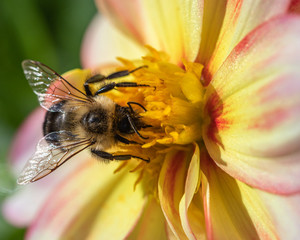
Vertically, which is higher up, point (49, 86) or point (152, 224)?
point (49, 86)

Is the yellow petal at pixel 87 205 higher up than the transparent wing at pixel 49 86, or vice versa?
the transparent wing at pixel 49 86

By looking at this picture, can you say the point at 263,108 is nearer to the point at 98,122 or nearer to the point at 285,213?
the point at 285,213

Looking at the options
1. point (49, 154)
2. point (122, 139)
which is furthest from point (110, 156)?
point (49, 154)

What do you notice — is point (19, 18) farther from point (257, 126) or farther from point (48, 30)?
point (257, 126)

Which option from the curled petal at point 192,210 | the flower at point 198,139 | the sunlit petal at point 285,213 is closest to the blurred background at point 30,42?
the flower at point 198,139

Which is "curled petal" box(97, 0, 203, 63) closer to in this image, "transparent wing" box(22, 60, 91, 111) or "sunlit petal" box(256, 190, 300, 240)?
"transparent wing" box(22, 60, 91, 111)

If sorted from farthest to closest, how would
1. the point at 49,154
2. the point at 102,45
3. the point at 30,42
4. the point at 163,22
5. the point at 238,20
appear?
the point at 30,42
the point at 102,45
the point at 163,22
the point at 49,154
the point at 238,20

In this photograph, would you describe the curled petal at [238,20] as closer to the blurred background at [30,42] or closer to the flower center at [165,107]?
the flower center at [165,107]
